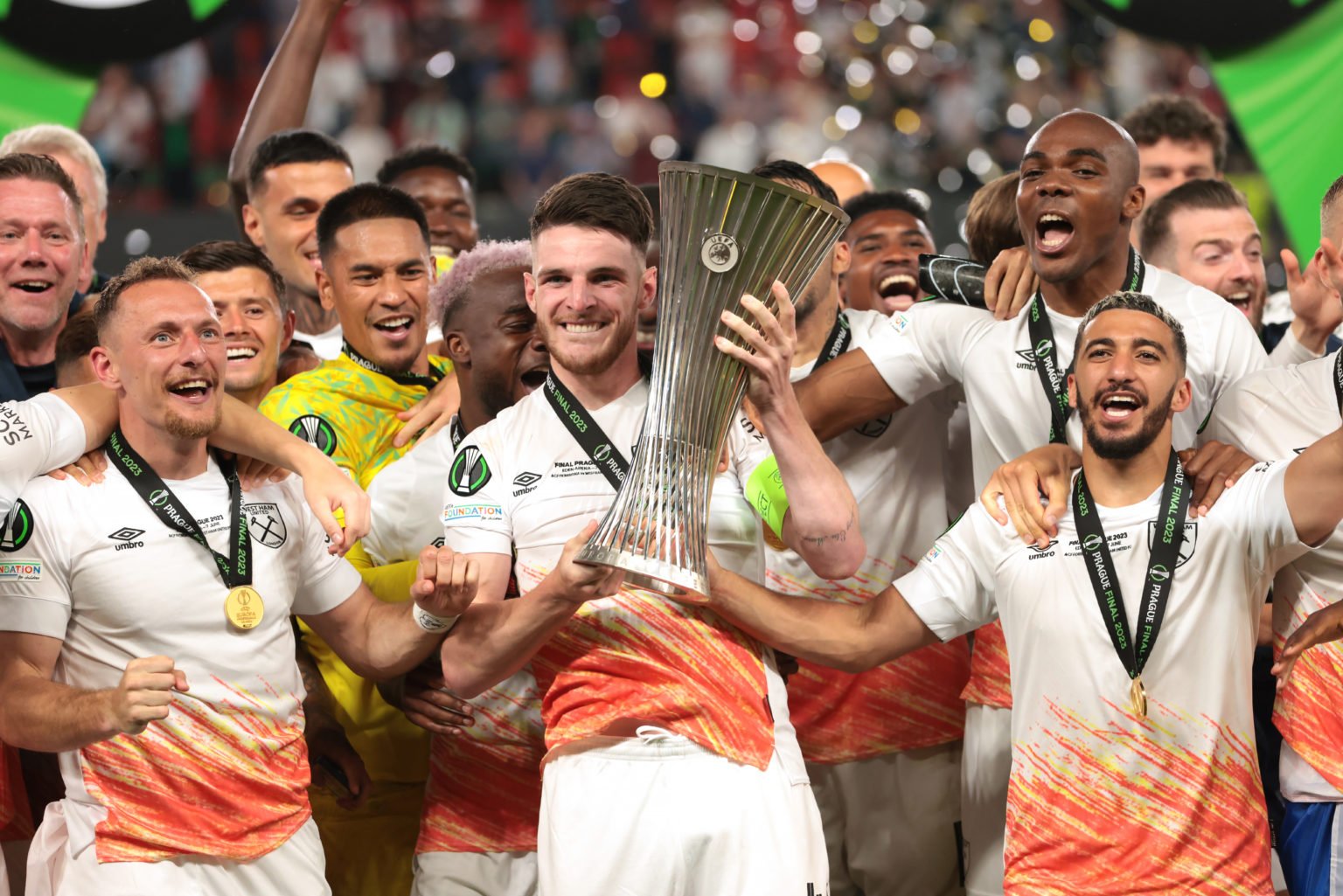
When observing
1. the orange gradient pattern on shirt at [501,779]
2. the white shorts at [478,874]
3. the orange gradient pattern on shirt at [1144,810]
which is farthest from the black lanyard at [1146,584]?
the white shorts at [478,874]

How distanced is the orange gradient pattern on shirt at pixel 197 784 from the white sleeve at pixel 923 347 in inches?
71.0

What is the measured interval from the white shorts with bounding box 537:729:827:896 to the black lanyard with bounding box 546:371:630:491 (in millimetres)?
570

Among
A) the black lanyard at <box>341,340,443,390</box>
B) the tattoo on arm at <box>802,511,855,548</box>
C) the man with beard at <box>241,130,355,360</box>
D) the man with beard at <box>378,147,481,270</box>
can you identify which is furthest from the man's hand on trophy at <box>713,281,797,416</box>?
the man with beard at <box>378,147,481,270</box>

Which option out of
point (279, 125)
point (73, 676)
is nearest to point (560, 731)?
point (73, 676)

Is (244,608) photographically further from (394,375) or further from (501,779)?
(394,375)

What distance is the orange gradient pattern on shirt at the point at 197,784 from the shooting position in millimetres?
3459

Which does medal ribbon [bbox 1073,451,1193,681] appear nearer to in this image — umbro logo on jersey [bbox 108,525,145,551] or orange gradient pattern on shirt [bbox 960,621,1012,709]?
orange gradient pattern on shirt [bbox 960,621,1012,709]

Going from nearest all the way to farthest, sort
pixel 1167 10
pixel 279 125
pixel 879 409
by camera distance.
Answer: pixel 879 409 → pixel 279 125 → pixel 1167 10

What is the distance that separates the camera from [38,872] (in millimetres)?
3590

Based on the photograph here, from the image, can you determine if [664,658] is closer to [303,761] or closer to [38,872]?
[303,761]

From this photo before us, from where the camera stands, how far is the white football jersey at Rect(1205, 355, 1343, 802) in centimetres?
366

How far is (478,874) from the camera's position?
13.2ft

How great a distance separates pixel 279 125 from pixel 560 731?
396cm

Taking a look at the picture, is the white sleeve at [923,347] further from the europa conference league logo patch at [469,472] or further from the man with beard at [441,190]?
the man with beard at [441,190]
